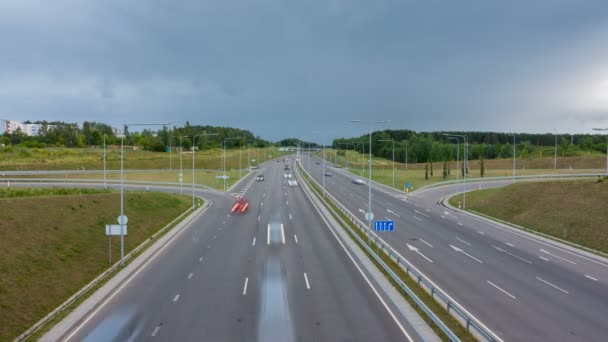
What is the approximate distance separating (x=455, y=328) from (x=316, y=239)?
63.6 feet

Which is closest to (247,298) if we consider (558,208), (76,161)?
(558,208)

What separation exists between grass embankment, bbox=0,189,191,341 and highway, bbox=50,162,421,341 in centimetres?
262

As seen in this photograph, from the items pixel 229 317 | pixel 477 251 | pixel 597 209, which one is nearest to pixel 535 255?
pixel 477 251

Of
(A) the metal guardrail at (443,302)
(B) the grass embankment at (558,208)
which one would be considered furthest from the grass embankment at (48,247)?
(B) the grass embankment at (558,208)

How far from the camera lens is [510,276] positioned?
24.7 metres

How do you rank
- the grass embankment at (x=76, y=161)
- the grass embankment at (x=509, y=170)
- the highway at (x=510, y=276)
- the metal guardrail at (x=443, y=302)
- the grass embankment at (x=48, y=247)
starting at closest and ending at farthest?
the metal guardrail at (x=443, y=302) → the highway at (x=510, y=276) → the grass embankment at (x=48, y=247) → the grass embankment at (x=76, y=161) → the grass embankment at (x=509, y=170)

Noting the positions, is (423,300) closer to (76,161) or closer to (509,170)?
(509,170)

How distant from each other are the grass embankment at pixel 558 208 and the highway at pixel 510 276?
3.44 meters

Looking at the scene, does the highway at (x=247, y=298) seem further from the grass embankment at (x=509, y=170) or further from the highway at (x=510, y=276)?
the grass embankment at (x=509, y=170)

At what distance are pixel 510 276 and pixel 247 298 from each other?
15843 mm

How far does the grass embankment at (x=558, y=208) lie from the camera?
36050 millimetres

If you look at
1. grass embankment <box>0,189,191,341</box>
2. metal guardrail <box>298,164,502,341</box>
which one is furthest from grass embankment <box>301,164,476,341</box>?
grass embankment <box>0,189,191,341</box>

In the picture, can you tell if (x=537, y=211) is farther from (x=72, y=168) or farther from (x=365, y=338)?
(x=72, y=168)

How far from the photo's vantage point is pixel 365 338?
15.1m
